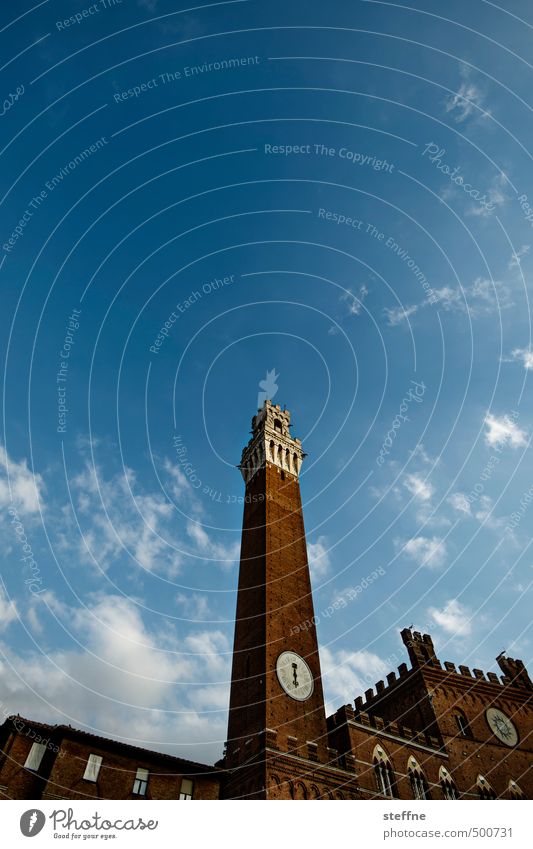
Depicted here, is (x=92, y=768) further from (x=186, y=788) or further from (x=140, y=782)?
(x=186, y=788)

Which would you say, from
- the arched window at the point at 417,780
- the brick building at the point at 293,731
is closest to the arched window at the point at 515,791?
the brick building at the point at 293,731

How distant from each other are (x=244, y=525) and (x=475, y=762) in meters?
23.3

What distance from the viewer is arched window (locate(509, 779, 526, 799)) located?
117 feet

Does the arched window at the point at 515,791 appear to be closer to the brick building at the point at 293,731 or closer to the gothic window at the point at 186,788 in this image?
the brick building at the point at 293,731

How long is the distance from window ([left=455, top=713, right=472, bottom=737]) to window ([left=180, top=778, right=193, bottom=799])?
2090cm

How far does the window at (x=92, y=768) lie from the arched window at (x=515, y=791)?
91.5 ft

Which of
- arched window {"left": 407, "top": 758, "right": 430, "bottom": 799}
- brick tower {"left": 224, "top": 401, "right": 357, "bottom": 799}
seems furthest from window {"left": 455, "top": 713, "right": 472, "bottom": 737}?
brick tower {"left": 224, "top": 401, "right": 357, "bottom": 799}

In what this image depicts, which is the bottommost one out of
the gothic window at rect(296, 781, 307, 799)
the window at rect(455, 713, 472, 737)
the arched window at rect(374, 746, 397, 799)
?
the gothic window at rect(296, 781, 307, 799)

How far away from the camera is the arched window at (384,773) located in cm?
3076

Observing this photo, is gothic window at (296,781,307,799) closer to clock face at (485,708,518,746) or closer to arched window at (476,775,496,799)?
arched window at (476,775,496,799)
